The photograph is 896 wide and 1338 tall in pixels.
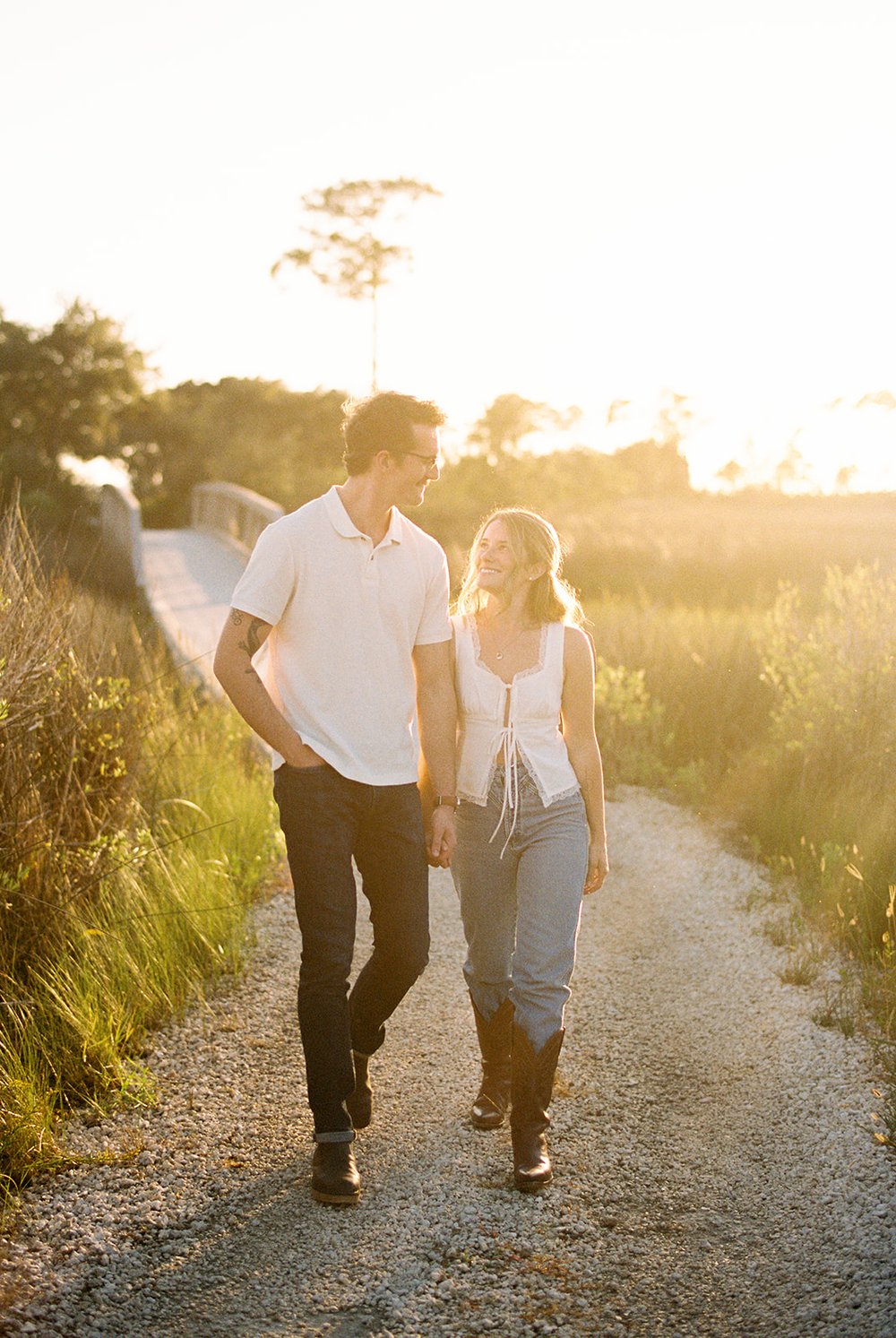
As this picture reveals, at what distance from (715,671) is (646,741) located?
1.05m

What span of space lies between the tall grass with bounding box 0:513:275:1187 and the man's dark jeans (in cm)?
91

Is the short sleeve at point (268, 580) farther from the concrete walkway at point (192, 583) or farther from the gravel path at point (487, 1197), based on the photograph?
the concrete walkway at point (192, 583)

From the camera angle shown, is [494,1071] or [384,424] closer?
[384,424]

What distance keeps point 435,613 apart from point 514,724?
420mm

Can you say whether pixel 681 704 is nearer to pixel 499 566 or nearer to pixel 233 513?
pixel 499 566

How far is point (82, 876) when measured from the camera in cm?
524

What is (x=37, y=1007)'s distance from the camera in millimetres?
4453

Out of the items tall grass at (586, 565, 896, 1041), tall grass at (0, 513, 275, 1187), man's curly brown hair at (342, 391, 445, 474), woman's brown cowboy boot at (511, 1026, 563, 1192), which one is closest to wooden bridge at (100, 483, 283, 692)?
tall grass at (586, 565, 896, 1041)

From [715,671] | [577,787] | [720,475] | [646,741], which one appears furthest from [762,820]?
[720,475]

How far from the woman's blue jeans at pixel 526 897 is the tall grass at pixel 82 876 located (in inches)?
51.3

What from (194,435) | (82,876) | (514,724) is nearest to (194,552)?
(194,435)

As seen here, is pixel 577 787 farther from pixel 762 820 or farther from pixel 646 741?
pixel 646 741

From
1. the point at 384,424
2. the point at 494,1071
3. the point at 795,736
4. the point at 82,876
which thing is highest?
the point at 384,424

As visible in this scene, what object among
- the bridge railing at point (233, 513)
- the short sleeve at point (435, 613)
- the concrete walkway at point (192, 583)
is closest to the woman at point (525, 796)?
the short sleeve at point (435, 613)
